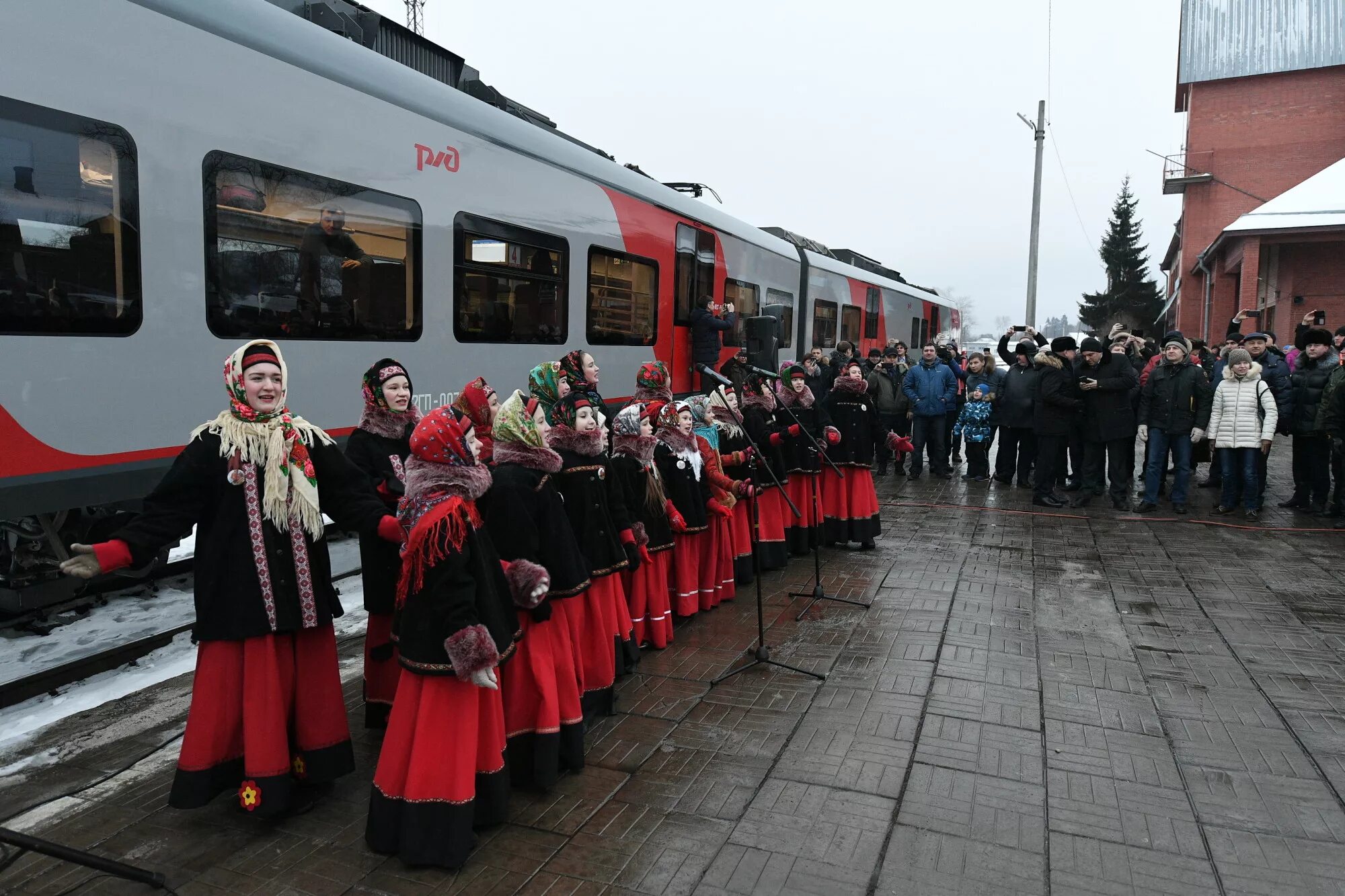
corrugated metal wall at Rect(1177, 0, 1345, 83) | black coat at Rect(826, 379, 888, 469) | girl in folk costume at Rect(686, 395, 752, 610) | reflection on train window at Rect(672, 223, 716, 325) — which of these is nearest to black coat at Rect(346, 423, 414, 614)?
girl in folk costume at Rect(686, 395, 752, 610)

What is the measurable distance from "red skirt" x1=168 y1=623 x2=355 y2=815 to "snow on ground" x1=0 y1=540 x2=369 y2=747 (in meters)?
1.24

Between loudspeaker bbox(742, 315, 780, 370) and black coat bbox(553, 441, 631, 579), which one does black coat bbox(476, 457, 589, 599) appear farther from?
loudspeaker bbox(742, 315, 780, 370)

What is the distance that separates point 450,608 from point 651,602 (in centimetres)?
249

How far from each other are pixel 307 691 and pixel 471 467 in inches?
44.5

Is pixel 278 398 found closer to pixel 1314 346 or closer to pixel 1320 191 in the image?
pixel 1314 346

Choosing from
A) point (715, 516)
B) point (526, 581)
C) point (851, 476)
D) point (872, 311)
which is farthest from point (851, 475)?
point (872, 311)

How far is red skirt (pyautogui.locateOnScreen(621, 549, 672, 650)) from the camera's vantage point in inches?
209

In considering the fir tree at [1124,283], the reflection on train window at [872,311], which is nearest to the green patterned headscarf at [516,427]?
the reflection on train window at [872,311]

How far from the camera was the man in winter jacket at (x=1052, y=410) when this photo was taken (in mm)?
10406

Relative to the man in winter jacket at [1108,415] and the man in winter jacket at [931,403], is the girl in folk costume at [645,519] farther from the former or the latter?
the man in winter jacket at [931,403]

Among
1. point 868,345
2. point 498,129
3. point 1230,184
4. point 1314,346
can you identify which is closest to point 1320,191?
point 1230,184

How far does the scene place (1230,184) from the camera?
112 feet

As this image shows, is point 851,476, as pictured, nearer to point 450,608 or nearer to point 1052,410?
point 1052,410

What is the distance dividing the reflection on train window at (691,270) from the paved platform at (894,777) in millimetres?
4876
